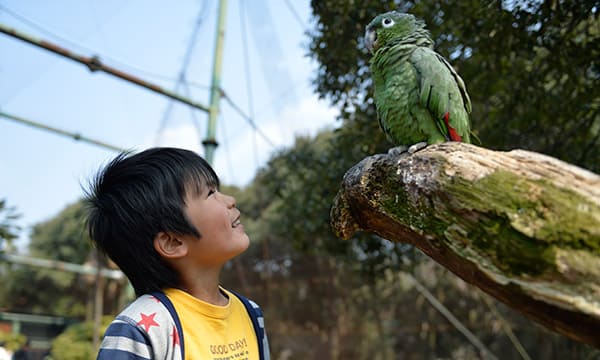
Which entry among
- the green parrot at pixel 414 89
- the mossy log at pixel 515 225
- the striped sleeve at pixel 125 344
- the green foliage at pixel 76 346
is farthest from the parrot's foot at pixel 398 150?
the green foliage at pixel 76 346

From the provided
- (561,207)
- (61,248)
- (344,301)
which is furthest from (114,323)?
(61,248)

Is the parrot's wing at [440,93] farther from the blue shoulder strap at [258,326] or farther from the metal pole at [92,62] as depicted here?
the metal pole at [92,62]

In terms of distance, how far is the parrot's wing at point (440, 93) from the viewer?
5.63 feet

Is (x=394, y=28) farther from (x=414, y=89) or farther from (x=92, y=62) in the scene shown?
(x=92, y=62)

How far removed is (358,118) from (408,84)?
2.40 metres

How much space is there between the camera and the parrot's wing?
171cm

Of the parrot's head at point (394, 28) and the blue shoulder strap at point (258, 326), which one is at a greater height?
the parrot's head at point (394, 28)

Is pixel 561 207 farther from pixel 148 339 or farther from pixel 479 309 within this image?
pixel 479 309

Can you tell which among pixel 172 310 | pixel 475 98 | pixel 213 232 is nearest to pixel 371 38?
pixel 213 232

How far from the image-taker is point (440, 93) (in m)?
1.72

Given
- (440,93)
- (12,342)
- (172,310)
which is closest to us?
(172,310)

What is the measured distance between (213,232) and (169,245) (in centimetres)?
13

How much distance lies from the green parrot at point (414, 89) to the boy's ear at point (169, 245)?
2.65 ft

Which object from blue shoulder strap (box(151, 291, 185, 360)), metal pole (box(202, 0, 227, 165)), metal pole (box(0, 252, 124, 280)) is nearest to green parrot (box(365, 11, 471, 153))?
blue shoulder strap (box(151, 291, 185, 360))
